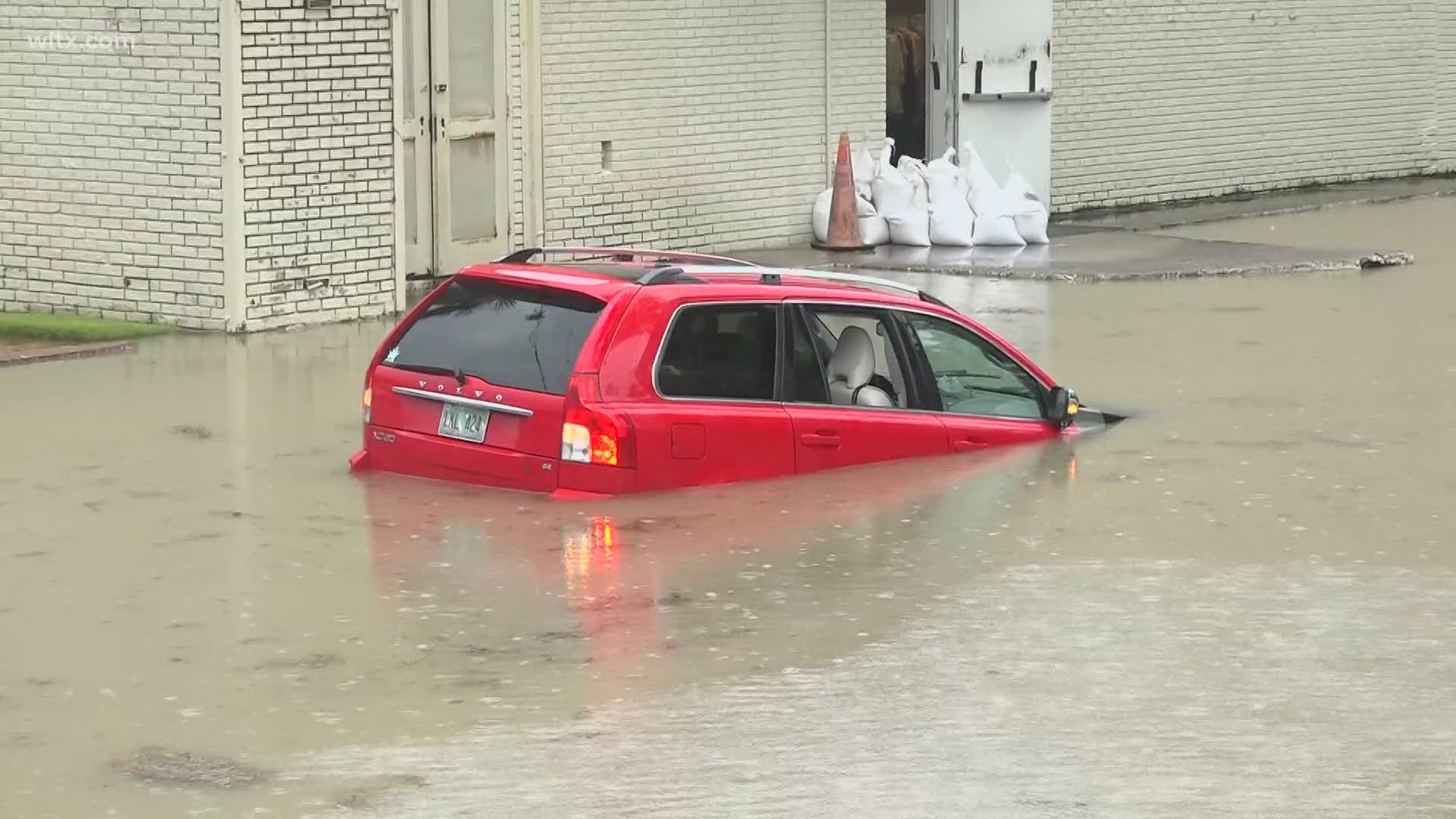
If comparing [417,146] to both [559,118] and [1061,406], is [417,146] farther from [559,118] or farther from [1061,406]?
[1061,406]

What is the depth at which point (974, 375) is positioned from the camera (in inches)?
496

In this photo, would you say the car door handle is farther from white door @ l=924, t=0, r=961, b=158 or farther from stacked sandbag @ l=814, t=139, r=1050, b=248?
white door @ l=924, t=0, r=961, b=158

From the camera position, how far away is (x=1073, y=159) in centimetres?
2484

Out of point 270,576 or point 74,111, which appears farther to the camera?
point 74,111

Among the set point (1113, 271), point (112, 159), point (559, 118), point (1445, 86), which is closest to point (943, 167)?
point (1113, 271)

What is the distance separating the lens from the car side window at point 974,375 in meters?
12.1

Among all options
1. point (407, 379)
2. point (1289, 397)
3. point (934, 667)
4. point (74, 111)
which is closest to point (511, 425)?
point (407, 379)

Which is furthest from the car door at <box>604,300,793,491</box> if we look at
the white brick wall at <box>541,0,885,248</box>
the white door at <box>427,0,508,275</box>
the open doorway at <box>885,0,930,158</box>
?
the open doorway at <box>885,0,930,158</box>

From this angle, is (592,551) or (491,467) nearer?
(592,551)

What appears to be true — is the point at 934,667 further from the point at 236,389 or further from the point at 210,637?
the point at 236,389

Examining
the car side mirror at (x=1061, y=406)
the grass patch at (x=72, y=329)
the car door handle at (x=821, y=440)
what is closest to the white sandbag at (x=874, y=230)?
the grass patch at (x=72, y=329)

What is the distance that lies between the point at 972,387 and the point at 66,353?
605cm

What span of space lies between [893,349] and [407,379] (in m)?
2.47

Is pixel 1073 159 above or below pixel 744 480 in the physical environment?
above
